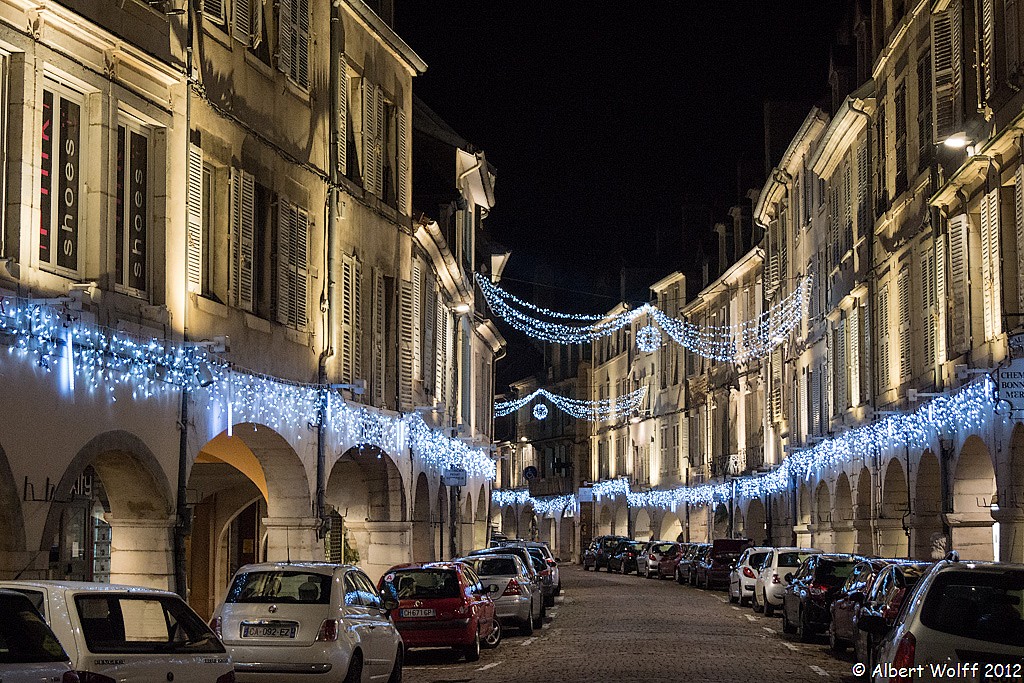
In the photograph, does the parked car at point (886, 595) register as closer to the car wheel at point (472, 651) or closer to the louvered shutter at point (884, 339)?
the car wheel at point (472, 651)

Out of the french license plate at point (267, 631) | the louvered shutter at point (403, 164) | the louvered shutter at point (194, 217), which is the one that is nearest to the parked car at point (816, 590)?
the louvered shutter at point (403, 164)

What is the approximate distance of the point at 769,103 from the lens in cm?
5612

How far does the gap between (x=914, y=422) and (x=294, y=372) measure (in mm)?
12368

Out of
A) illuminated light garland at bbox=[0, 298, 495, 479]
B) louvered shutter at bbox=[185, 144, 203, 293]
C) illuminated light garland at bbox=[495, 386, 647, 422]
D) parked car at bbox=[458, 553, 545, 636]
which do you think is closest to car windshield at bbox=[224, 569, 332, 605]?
illuminated light garland at bbox=[0, 298, 495, 479]

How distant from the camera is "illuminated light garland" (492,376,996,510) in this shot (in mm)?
25234

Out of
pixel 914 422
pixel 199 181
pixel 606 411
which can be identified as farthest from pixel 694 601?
pixel 606 411

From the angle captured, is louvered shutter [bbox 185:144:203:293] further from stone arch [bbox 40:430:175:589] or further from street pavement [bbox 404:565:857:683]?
street pavement [bbox 404:565:857:683]

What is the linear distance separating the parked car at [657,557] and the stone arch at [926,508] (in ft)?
86.5

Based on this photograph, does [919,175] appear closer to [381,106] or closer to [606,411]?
[381,106]

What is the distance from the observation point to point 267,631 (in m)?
16.0

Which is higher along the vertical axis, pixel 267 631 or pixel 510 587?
pixel 267 631

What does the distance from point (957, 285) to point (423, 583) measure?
1107cm

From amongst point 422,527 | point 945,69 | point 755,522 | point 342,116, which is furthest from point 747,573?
point 755,522

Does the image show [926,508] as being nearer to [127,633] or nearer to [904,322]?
[904,322]
